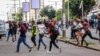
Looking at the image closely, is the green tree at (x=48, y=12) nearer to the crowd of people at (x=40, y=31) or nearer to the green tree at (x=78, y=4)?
the green tree at (x=78, y=4)

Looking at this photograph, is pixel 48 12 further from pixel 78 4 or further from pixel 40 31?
pixel 40 31

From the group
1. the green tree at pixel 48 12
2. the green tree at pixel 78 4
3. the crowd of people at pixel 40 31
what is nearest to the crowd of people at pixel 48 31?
the crowd of people at pixel 40 31

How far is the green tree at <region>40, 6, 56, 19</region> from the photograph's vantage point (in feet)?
388

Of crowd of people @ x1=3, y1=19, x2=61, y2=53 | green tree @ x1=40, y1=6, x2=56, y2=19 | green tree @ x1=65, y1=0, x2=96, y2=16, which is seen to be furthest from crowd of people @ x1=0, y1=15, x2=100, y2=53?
green tree @ x1=40, y1=6, x2=56, y2=19

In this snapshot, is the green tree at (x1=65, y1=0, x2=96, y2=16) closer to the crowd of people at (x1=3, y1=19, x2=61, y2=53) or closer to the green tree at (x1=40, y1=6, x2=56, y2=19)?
the green tree at (x1=40, y1=6, x2=56, y2=19)

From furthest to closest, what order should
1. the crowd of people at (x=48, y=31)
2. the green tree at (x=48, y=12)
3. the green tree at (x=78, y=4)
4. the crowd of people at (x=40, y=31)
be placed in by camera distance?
1. the green tree at (x=48, y=12)
2. the green tree at (x=78, y=4)
3. the crowd of people at (x=48, y=31)
4. the crowd of people at (x=40, y=31)

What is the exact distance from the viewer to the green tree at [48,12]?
11819 centimetres

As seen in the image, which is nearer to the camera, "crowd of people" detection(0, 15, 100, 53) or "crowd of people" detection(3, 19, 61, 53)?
"crowd of people" detection(3, 19, 61, 53)

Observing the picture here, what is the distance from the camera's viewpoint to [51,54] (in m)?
26.0

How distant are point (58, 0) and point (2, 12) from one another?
1510 centimetres

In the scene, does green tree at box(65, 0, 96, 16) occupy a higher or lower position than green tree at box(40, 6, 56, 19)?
higher

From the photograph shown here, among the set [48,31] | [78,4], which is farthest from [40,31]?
[78,4]

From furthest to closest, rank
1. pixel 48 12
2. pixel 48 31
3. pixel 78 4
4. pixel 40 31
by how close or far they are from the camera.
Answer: pixel 48 12 → pixel 78 4 → pixel 40 31 → pixel 48 31

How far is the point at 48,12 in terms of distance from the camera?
118625mm
